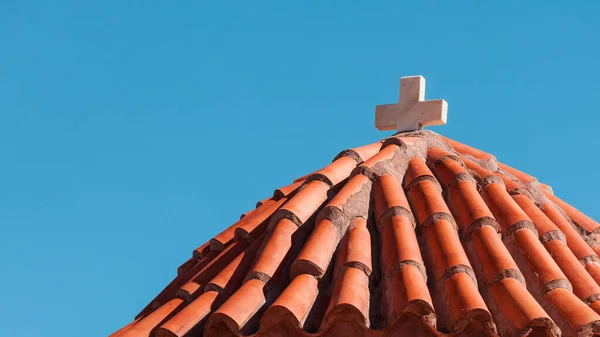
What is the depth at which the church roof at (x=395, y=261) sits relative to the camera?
507 centimetres

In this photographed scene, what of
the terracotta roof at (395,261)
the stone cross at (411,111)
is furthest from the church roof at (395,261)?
the stone cross at (411,111)

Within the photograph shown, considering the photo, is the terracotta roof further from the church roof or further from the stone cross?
the stone cross

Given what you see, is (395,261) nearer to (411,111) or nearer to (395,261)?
(395,261)

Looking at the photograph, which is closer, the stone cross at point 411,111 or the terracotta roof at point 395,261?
the terracotta roof at point 395,261

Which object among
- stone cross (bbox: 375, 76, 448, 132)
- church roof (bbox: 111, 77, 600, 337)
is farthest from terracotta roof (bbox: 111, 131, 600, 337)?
stone cross (bbox: 375, 76, 448, 132)

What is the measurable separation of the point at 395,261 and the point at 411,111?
226cm

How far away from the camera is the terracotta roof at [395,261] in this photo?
5066 mm

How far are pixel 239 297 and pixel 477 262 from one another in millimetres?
1308

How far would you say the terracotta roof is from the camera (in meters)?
5.07

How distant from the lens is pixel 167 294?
255 inches

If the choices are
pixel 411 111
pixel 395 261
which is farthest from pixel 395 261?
pixel 411 111

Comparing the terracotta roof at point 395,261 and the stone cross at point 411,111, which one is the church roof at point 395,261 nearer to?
the terracotta roof at point 395,261

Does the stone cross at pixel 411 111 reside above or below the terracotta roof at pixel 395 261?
above

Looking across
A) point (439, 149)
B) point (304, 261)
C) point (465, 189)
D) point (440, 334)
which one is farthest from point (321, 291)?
point (439, 149)
